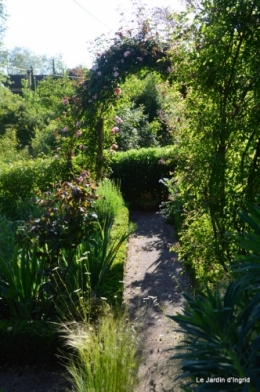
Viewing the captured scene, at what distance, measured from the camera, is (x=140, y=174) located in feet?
34.0

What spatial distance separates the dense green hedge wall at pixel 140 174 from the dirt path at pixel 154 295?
1036 millimetres

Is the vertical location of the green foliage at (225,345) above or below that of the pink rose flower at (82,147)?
below

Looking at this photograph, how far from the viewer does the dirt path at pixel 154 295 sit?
10.3ft

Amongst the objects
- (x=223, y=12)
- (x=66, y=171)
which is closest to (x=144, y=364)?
(x=223, y=12)

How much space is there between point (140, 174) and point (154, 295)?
5431 millimetres

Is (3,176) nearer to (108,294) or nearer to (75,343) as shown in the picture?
(108,294)

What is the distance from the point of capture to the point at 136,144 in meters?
13.3

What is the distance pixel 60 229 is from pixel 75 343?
122 cm

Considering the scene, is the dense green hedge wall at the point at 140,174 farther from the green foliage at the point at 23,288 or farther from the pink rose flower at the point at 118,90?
the green foliage at the point at 23,288

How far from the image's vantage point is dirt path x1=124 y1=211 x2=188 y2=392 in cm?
313

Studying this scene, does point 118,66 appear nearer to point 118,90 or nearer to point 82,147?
point 118,90

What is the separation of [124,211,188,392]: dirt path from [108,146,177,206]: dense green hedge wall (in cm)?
104

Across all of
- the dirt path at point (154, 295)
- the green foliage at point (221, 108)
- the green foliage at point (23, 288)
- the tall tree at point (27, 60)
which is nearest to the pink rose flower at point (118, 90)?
the dirt path at point (154, 295)

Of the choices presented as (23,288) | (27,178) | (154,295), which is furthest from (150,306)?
(27,178)
